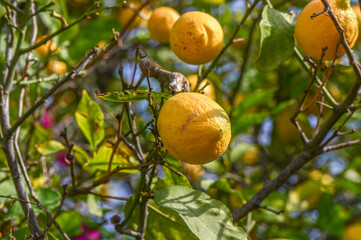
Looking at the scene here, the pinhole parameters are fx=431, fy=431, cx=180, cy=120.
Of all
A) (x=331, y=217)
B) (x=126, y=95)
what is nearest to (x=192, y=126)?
(x=126, y=95)

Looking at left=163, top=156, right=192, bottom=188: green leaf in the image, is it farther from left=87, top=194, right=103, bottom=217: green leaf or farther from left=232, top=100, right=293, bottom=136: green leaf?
left=232, top=100, right=293, bottom=136: green leaf

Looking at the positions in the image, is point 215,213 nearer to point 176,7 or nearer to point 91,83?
point 91,83

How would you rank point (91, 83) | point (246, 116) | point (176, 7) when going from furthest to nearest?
point (176, 7) < point (91, 83) < point (246, 116)

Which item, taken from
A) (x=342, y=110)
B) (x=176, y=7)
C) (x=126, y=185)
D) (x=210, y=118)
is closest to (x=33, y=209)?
(x=210, y=118)

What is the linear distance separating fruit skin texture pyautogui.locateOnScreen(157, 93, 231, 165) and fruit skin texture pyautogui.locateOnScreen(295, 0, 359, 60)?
0.33m

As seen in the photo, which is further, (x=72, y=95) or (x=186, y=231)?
(x=72, y=95)

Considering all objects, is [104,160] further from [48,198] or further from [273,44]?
[273,44]

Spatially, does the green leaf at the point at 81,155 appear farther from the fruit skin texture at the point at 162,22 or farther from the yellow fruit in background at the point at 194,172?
the yellow fruit in background at the point at 194,172

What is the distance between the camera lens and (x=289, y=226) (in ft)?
6.22

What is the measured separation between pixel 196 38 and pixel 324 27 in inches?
10.8

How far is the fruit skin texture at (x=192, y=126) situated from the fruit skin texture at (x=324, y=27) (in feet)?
1.07

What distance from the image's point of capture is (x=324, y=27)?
3.00 feet

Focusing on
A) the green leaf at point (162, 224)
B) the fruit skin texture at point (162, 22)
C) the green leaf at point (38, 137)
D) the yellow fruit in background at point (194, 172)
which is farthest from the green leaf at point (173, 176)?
the yellow fruit in background at point (194, 172)

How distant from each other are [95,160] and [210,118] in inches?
20.0
